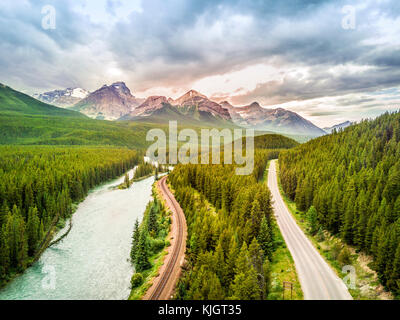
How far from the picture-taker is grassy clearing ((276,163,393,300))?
113ft

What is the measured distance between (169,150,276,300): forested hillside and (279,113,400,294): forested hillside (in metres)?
17.7

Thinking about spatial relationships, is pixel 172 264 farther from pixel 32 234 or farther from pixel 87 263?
pixel 32 234

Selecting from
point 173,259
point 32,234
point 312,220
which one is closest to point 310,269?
point 312,220

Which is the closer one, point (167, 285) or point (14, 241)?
point (167, 285)

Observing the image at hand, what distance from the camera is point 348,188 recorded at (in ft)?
193

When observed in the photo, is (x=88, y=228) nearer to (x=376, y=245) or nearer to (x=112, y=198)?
(x=112, y=198)

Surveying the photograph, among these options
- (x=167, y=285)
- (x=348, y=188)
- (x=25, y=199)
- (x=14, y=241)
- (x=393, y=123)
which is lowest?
(x=167, y=285)

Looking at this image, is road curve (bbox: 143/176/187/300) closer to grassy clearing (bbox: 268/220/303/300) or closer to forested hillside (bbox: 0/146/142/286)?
grassy clearing (bbox: 268/220/303/300)

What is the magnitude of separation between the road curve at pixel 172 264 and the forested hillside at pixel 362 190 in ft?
122

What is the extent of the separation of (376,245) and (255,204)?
2475 cm

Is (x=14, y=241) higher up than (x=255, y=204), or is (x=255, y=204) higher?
(x=255, y=204)

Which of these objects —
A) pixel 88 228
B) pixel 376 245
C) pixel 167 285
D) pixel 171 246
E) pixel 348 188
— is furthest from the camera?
pixel 88 228

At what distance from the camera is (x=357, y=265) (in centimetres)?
4178
